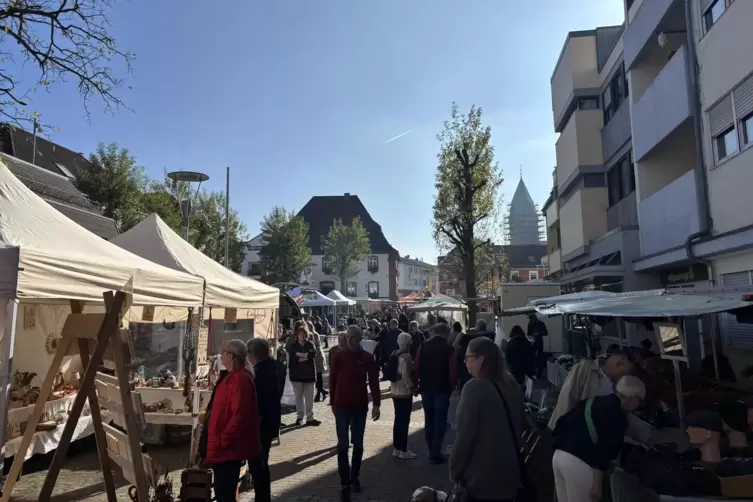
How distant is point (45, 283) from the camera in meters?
4.66

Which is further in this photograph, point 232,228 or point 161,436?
point 232,228

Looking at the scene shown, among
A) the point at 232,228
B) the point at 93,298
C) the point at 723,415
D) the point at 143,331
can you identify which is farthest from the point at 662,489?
the point at 232,228

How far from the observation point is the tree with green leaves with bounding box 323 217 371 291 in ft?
190

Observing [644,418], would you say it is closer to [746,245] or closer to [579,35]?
[746,245]

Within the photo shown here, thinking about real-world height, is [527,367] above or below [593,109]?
below

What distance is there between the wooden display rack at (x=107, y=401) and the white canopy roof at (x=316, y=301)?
21579mm

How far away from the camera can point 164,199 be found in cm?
2639

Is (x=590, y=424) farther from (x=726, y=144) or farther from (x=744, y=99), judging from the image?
(x=726, y=144)

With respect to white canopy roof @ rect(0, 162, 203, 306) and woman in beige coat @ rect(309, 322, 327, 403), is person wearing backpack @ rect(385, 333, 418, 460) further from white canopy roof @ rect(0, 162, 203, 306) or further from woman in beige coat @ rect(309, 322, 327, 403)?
woman in beige coat @ rect(309, 322, 327, 403)

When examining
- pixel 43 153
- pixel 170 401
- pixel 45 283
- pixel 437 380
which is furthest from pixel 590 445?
pixel 43 153

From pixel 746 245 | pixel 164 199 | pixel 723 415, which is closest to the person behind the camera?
pixel 723 415

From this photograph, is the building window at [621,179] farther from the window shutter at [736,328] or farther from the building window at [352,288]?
the building window at [352,288]

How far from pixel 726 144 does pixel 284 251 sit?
39.1m

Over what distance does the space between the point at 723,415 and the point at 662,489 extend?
1946 millimetres
